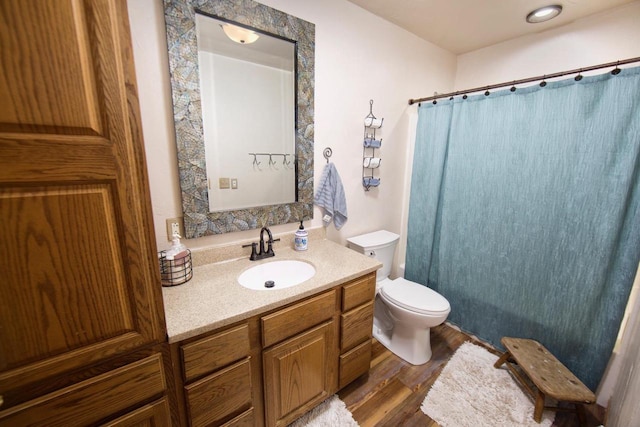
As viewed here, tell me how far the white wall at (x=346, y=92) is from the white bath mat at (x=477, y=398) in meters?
1.14

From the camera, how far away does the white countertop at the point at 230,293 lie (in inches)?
35.4

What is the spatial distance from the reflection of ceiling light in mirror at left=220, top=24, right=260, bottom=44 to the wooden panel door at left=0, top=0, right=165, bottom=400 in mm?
748

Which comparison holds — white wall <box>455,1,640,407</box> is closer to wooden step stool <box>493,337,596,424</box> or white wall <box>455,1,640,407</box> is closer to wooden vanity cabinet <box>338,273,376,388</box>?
wooden step stool <box>493,337,596,424</box>

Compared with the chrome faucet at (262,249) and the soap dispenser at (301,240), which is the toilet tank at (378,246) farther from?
the chrome faucet at (262,249)

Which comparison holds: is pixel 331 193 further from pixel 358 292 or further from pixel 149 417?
pixel 149 417

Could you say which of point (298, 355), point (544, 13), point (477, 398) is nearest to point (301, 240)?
point (298, 355)

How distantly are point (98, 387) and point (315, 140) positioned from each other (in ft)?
4.86

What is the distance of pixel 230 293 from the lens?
1084 mm

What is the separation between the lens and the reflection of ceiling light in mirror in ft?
4.07

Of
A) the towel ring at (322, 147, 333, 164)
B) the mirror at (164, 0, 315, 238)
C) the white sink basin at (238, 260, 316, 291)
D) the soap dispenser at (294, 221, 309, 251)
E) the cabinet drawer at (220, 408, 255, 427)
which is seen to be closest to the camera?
the cabinet drawer at (220, 408, 255, 427)

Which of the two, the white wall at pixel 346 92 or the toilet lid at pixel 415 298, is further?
the toilet lid at pixel 415 298

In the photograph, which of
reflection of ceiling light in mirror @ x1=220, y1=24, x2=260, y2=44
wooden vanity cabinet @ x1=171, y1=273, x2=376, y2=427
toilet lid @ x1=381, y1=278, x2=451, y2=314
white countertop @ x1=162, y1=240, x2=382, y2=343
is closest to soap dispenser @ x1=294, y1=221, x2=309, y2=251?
white countertop @ x1=162, y1=240, x2=382, y2=343

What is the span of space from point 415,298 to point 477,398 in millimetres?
633

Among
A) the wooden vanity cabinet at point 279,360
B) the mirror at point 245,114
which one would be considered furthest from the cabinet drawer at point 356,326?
the mirror at point 245,114
